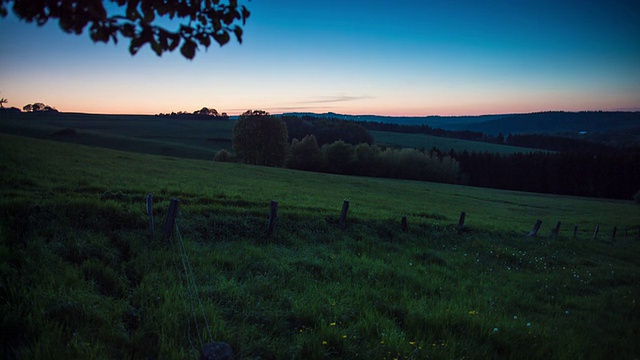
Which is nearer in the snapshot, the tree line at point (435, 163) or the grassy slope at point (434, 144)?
the tree line at point (435, 163)

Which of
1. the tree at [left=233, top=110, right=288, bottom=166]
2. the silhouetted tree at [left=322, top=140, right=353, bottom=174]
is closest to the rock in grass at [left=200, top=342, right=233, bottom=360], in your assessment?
the tree at [left=233, top=110, right=288, bottom=166]

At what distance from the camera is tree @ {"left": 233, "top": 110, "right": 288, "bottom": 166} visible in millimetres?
66562

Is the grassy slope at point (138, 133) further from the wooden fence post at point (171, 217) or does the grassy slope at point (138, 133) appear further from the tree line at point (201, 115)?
the wooden fence post at point (171, 217)

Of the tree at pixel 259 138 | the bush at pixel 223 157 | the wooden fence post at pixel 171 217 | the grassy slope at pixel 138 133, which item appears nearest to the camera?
the wooden fence post at pixel 171 217

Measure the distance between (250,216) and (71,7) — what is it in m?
9.73

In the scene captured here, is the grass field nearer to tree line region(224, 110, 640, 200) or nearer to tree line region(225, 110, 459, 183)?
tree line region(225, 110, 459, 183)

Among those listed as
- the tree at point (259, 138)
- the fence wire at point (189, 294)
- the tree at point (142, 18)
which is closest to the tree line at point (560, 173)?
the tree at point (259, 138)

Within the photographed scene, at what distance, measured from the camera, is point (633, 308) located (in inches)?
352

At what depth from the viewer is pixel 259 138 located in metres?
66.9

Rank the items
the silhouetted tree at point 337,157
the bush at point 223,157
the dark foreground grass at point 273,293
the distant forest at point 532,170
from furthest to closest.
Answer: the distant forest at point 532,170
the silhouetted tree at point 337,157
the bush at point 223,157
the dark foreground grass at point 273,293

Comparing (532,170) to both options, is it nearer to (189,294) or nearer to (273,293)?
(273,293)

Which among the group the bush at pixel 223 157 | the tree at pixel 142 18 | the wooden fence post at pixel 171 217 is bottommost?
the bush at pixel 223 157

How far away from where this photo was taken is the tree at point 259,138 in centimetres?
6656

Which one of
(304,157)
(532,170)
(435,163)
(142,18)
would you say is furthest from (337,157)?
(142,18)
